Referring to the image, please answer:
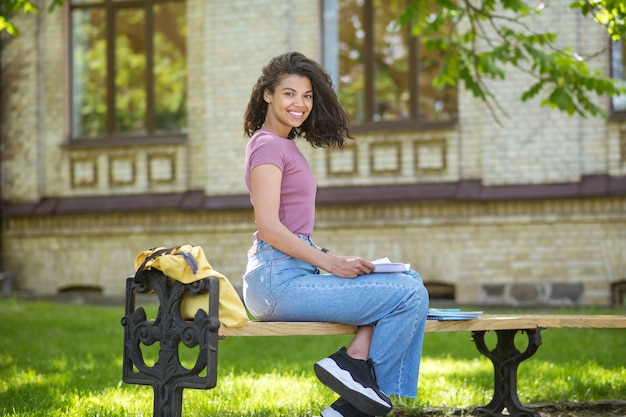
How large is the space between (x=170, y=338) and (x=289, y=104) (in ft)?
4.04

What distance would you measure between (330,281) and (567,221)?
8.89m

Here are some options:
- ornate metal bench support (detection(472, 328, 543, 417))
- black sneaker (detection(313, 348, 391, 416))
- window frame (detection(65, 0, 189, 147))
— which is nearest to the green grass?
ornate metal bench support (detection(472, 328, 543, 417))

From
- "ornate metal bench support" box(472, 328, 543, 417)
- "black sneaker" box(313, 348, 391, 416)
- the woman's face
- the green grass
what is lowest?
the green grass

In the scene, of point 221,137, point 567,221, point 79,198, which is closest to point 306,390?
point 567,221

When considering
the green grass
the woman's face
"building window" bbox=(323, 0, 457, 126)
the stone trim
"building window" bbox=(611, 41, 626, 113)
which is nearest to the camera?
the woman's face

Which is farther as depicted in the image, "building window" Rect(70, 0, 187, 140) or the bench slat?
"building window" Rect(70, 0, 187, 140)

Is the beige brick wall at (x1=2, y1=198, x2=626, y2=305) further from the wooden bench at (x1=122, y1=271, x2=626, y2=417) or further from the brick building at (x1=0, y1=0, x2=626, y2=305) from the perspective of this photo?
the wooden bench at (x1=122, y1=271, x2=626, y2=417)

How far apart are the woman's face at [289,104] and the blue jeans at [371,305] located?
64 centimetres

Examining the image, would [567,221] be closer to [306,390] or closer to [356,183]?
[356,183]

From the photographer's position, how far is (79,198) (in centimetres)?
1491

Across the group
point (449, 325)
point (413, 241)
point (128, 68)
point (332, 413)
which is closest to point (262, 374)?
point (449, 325)

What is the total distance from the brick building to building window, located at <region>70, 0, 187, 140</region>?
24 millimetres

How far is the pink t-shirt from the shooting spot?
4.43 meters

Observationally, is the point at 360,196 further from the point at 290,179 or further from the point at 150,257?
the point at 150,257
